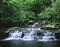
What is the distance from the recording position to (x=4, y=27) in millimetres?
24344

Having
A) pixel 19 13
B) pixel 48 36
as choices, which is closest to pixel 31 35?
pixel 48 36

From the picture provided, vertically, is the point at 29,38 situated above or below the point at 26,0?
below

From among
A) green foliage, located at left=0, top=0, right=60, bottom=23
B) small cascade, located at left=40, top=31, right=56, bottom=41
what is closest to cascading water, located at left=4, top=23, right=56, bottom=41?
small cascade, located at left=40, top=31, right=56, bottom=41

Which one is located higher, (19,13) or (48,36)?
(19,13)

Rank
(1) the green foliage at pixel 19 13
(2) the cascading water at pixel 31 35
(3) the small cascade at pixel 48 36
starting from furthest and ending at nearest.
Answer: (1) the green foliage at pixel 19 13, (2) the cascading water at pixel 31 35, (3) the small cascade at pixel 48 36

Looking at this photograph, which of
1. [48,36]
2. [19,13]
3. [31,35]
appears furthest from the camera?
[19,13]

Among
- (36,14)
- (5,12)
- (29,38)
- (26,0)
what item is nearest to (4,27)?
(5,12)

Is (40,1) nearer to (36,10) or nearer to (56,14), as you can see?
(36,10)

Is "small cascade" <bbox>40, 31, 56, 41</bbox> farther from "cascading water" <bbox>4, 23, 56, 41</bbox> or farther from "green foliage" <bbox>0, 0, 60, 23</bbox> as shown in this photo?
"green foliage" <bbox>0, 0, 60, 23</bbox>

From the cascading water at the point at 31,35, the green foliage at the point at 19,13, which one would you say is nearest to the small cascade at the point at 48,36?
the cascading water at the point at 31,35

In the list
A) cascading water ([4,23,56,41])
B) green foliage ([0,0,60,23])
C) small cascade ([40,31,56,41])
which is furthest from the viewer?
Answer: green foliage ([0,0,60,23])

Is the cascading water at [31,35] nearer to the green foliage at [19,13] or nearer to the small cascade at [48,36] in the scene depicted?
the small cascade at [48,36]

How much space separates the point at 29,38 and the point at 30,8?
15.2 meters

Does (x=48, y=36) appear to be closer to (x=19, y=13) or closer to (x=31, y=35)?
(x=31, y=35)
